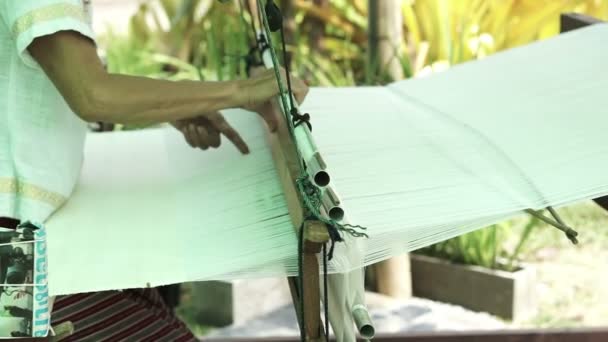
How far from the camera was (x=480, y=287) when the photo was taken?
3229mm

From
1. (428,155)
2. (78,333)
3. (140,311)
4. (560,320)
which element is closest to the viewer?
(428,155)

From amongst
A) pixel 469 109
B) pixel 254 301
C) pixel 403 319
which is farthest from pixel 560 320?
pixel 469 109

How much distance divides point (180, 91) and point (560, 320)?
199 cm

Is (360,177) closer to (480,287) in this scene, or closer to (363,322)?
(363,322)

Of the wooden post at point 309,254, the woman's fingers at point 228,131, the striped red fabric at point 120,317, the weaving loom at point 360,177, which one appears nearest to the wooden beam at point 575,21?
the weaving loom at point 360,177

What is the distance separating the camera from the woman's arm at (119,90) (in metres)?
1.46

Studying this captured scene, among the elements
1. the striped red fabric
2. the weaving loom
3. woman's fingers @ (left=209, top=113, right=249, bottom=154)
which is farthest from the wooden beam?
the striped red fabric

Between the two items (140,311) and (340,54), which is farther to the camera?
(340,54)

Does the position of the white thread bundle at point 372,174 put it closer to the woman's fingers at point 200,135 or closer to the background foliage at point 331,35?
the woman's fingers at point 200,135

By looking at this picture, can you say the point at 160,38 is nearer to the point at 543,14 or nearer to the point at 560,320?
the point at 543,14

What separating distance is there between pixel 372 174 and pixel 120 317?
0.64m

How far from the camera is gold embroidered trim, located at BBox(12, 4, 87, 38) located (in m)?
1.45

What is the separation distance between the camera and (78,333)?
190 centimetres

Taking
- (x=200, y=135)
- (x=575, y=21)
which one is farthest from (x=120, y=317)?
(x=575, y=21)
